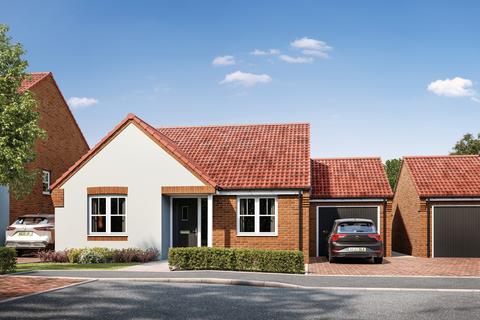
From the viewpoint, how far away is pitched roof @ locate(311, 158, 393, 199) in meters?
25.1

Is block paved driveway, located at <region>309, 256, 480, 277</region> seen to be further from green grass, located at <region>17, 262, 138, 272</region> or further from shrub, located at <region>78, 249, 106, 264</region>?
shrub, located at <region>78, 249, 106, 264</region>

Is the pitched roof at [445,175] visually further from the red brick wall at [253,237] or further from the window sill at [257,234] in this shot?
the window sill at [257,234]

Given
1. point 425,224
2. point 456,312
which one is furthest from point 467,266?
point 456,312

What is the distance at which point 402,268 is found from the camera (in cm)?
1911

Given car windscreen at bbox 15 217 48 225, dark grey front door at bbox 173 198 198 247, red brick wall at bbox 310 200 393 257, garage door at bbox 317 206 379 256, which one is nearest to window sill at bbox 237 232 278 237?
dark grey front door at bbox 173 198 198 247

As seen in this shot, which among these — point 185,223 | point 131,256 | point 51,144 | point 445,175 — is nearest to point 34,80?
point 51,144

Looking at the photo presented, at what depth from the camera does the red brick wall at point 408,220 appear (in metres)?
24.8

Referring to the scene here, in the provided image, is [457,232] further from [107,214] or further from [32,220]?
[32,220]

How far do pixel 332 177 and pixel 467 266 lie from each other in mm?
8147

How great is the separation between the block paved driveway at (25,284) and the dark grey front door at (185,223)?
27.9ft

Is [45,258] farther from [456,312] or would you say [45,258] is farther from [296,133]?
[456,312]

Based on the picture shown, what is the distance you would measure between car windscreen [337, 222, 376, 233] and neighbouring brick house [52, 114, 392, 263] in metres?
1.49

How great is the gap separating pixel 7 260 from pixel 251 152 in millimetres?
11774

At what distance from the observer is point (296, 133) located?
26.1 meters
